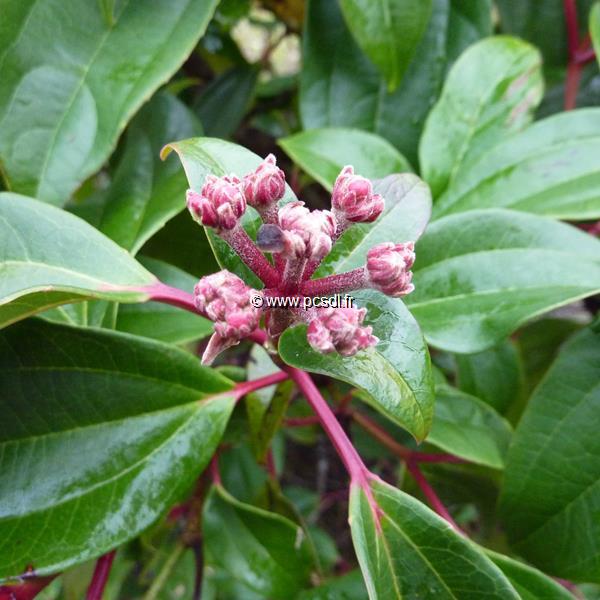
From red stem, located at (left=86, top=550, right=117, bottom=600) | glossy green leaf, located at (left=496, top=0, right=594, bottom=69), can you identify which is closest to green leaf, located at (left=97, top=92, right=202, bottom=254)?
red stem, located at (left=86, top=550, right=117, bottom=600)

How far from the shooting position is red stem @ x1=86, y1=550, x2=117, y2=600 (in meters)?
0.63

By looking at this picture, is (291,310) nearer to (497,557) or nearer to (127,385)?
(127,385)

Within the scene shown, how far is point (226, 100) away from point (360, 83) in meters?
0.25

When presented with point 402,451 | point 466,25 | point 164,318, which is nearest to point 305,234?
point 164,318

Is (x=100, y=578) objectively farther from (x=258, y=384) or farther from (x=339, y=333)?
(x=339, y=333)

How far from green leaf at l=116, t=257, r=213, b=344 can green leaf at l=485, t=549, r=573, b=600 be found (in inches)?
15.8

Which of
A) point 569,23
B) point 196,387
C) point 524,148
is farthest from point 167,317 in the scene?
point 569,23

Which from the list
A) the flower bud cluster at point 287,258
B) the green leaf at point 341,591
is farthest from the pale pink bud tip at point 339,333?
the green leaf at point 341,591

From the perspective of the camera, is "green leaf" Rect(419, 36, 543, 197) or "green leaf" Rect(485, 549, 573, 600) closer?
"green leaf" Rect(485, 549, 573, 600)

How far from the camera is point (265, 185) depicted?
478 millimetres

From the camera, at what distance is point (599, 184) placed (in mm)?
804

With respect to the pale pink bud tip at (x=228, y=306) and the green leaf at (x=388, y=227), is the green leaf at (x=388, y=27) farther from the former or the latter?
the pale pink bud tip at (x=228, y=306)

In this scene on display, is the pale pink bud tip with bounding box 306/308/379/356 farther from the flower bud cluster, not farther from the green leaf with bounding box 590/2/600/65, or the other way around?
the green leaf with bounding box 590/2/600/65

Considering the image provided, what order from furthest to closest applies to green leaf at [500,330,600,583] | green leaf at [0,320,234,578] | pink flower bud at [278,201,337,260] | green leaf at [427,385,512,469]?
1. green leaf at [427,385,512,469]
2. green leaf at [500,330,600,583]
3. green leaf at [0,320,234,578]
4. pink flower bud at [278,201,337,260]
